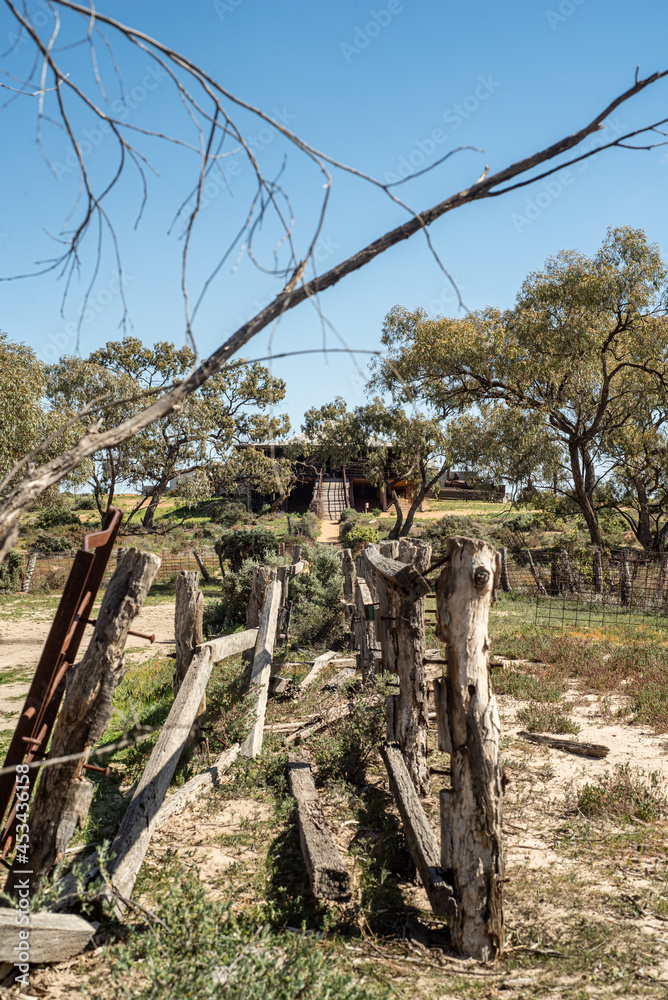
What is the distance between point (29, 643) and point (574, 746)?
1156 centimetres

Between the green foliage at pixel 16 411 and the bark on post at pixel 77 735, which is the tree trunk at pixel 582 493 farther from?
the bark on post at pixel 77 735

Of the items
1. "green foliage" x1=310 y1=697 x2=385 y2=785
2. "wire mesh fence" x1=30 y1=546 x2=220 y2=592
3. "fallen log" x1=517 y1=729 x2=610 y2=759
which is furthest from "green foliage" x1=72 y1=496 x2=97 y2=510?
"fallen log" x1=517 y1=729 x2=610 y2=759

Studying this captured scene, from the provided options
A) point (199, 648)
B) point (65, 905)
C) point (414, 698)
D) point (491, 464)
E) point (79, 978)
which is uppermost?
point (491, 464)

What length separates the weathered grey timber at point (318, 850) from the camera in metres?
3.96

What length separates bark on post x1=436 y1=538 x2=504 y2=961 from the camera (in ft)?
12.1

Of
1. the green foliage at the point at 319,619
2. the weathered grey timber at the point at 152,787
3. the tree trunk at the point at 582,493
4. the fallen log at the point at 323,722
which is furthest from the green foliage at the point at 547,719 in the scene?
the tree trunk at the point at 582,493

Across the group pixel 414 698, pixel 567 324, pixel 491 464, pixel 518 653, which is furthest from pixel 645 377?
pixel 414 698

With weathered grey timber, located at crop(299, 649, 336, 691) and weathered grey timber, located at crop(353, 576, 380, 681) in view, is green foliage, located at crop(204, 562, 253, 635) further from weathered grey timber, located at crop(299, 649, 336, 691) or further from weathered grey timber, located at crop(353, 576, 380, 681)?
weathered grey timber, located at crop(353, 576, 380, 681)

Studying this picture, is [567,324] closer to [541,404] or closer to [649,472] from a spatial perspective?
[541,404]

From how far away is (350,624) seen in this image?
12.2 m

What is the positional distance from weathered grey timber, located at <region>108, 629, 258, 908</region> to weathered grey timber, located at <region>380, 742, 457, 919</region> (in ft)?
5.57

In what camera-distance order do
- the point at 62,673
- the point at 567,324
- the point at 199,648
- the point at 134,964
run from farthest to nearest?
the point at 567,324, the point at 199,648, the point at 62,673, the point at 134,964

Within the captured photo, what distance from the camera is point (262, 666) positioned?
6.96 metres

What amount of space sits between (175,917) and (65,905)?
2.40 ft
